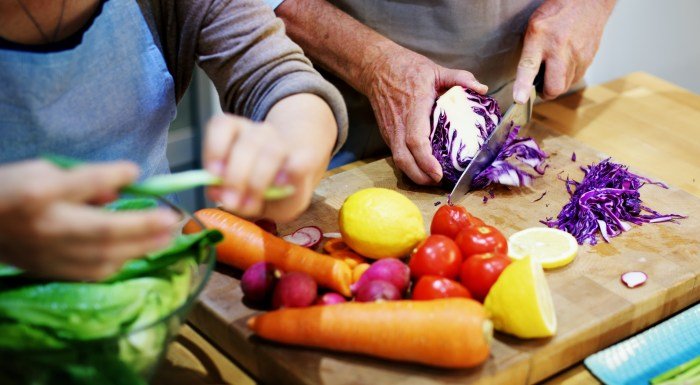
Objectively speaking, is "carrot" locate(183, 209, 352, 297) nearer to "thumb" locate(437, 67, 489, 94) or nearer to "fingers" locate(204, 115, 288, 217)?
"fingers" locate(204, 115, 288, 217)

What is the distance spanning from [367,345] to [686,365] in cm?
56

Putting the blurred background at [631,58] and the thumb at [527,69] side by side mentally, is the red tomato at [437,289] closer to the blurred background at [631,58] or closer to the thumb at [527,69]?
the thumb at [527,69]

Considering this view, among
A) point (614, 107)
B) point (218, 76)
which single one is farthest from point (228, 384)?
point (614, 107)

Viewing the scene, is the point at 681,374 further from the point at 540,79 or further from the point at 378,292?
the point at 540,79

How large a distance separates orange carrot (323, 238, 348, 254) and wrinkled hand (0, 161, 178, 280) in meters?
0.70

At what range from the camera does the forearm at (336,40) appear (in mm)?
2121

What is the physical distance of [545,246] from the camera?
64.6 inches

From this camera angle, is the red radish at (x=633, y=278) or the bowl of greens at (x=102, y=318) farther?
the red radish at (x=633, y=278)

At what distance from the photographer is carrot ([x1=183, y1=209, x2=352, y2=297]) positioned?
147cm

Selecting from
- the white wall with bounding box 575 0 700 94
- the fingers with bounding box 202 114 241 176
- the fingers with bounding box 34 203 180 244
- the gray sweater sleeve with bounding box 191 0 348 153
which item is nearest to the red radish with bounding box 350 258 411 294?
the gray sweater sleeve with bounding box 191 0 348 153

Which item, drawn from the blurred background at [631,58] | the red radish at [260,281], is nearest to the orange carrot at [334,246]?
the red radish at [260,281]

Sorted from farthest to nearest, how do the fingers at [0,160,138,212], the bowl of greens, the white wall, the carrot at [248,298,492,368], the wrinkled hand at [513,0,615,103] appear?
the white wall
the wrinkled hand at [513,0,615,103]
the carrot at [248,298,492,368]
the bowl of greens
the fingers at [0,160,138,212]

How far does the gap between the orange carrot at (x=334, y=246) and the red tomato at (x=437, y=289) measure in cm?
26

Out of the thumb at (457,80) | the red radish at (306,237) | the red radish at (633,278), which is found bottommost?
the red radish at (633,278)
